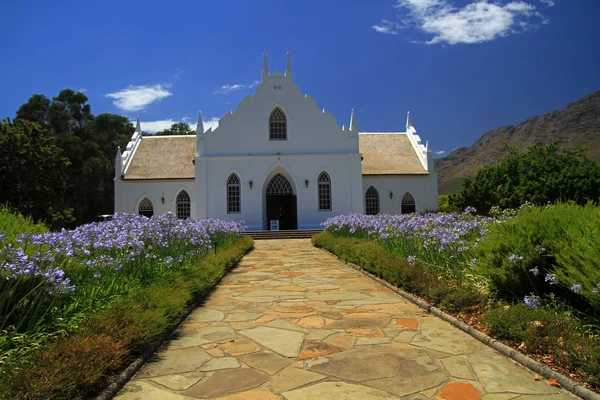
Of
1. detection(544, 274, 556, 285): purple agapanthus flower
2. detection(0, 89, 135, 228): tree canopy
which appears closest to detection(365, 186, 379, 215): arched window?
detection(0, 89, 135, 228): tree canopy

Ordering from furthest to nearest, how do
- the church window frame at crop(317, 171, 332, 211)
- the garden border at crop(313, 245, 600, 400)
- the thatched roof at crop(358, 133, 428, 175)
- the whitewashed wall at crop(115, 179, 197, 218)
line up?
the thatched roof at crop(358, 133, 428, 175) → the whitewashed wall at crop(115, 179, 197, 218) → the church window frame at crop(317, 171, 332, 211) → the garden border at crop(313, 245, 600, 400)

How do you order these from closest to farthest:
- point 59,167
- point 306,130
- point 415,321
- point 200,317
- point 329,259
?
1. point 415,321
2. point 200,317
3. point 329,259
4. point 306,130
5. point 59,167

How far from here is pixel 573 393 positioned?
4109 millimetres

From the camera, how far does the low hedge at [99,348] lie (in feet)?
11.6

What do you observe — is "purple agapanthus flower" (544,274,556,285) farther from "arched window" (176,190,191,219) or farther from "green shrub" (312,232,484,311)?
"arched window" (176,190,191,219)

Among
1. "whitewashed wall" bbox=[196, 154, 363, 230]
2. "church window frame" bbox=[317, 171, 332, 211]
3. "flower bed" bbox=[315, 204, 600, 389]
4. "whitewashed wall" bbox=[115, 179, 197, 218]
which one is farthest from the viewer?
"whitewashed wall" bbox=[115, 179, 197, 218]

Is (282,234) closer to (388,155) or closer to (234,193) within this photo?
(234,193)

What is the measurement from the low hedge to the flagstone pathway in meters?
0.28

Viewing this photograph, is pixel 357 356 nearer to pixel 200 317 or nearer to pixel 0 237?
pixel 200 317

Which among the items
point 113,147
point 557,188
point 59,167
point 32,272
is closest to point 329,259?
point 32,272

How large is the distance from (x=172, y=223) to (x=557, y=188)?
19632 millimetres

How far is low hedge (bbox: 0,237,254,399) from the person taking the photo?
11.6 ft

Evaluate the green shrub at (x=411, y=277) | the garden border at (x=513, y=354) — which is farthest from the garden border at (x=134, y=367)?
the green shrub at (x=411, y=277)

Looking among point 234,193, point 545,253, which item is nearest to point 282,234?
point 234,193
